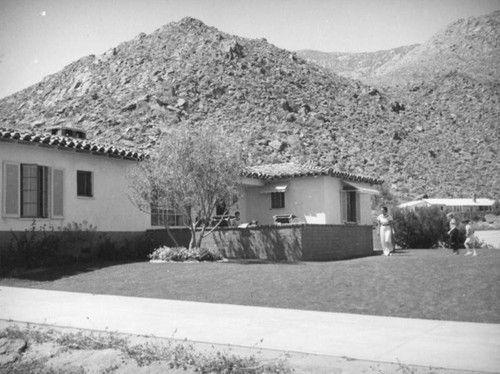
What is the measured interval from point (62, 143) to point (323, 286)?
437 inches

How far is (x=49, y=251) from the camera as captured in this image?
59.5 feet

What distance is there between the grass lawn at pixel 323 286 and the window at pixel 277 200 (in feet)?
34.8

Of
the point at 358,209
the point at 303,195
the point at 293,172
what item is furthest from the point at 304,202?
the point at 358,209

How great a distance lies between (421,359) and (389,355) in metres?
0.36

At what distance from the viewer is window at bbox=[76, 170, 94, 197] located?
806 inches

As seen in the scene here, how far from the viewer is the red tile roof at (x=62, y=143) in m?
17.8

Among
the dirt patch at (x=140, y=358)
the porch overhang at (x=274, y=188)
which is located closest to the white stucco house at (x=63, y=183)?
the porch overhang at (x=274, y=188)

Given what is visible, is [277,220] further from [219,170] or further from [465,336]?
[465,336]

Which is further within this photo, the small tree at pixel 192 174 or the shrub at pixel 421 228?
the shrub at pixel 421 228

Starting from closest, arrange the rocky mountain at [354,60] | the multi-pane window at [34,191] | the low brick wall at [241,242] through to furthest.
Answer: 1. the multi-pane window at [34,191]
2. the low brick wall at [241,242]
3. the rocky mountain at [354,60]

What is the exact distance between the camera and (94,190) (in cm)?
2077

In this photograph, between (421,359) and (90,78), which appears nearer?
(421,359)

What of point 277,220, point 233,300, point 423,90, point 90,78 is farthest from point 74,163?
point 423,90

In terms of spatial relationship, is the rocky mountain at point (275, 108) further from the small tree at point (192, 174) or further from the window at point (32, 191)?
the window at point (32, 191)
